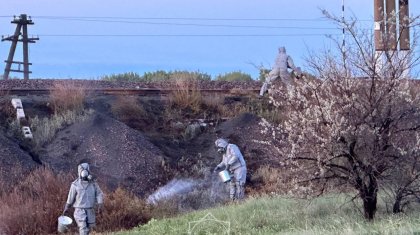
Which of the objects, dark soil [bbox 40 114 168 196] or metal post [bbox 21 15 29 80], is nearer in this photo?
dark soil [bbox 40 114 168 196]

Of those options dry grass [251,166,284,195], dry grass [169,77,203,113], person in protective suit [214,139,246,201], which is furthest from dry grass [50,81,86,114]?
person in protective suit [214,139,246,201]

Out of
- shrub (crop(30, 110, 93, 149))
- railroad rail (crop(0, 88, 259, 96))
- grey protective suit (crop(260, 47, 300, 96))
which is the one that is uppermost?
grey protective suit (crop(260, 47, 300, 96))

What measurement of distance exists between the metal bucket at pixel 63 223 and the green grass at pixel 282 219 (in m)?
1.29

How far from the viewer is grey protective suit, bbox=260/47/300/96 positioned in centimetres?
2651

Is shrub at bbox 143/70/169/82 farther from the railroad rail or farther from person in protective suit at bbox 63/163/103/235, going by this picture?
person in protective suit at bbox 63/163/103/235

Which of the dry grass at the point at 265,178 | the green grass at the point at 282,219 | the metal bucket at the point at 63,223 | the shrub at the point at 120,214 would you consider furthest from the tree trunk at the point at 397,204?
the metal bucket at the point at 63,223

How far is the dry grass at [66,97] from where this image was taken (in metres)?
26.5

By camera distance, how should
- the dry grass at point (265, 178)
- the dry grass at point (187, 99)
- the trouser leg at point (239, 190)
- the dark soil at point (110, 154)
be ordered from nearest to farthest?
the trouser leg at point (239, 190) < the dry grass at point (265, 178) < the dark soil at point (110, 154) < the dry grass at point (187, 99)

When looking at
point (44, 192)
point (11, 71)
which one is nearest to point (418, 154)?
point (44, 192)

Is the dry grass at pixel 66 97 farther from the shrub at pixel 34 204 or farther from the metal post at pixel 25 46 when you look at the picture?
the metal post at pixel 25 46

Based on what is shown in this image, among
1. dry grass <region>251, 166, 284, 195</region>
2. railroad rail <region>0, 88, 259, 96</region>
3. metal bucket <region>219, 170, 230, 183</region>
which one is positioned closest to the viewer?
metal bucket <region>219, 170, 230, 183</region>

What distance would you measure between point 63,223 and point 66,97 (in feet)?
31.2

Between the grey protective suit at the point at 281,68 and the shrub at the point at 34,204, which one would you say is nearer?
the shrub at the point at 34,204

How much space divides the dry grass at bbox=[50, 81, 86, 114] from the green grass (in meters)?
9.67
